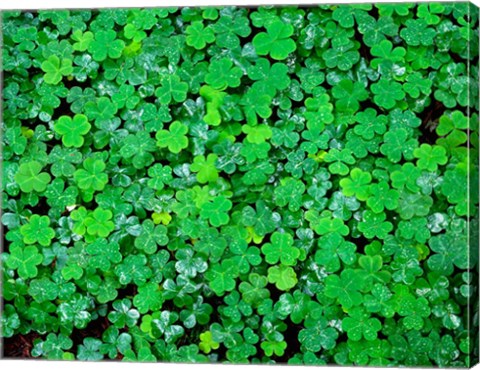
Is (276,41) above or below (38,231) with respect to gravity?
above

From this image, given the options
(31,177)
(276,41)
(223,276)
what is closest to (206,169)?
(223,276)

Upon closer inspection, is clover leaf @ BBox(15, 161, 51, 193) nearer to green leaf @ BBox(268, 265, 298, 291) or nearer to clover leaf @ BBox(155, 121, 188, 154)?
clover leaf @ BBox(155, 121, 188, 154)

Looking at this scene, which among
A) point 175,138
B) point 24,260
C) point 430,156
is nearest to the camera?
point 430,156

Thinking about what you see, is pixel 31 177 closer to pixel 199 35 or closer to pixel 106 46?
pixel 106 46

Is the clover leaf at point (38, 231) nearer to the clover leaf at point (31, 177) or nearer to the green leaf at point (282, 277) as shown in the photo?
the clover leaf at point (31, 177)

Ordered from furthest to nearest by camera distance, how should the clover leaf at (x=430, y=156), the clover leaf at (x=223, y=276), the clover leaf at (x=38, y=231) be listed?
the clover leaf at (x=38, y=231), the clover leaf at (x=223, y=276), the clover leaf at (x=430, y=156)

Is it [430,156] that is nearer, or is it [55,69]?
[430,156]

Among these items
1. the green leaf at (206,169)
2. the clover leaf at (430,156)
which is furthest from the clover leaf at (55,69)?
the clover leaf at (430,156)

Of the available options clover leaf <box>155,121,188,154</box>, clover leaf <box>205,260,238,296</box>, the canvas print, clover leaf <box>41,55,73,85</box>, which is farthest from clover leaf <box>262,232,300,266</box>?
clover leaf <box>41,55,73,85</box>

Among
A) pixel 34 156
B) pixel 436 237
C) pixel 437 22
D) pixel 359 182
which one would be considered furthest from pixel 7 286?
pixel 437 22
